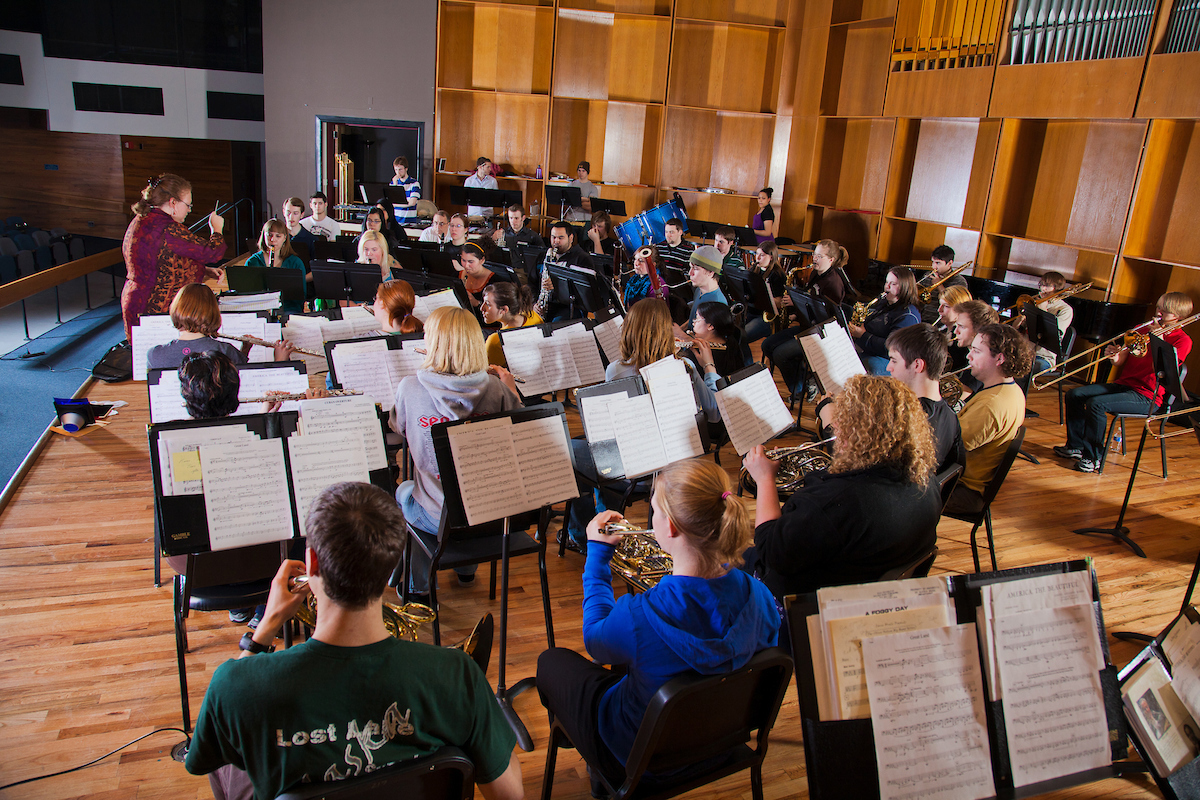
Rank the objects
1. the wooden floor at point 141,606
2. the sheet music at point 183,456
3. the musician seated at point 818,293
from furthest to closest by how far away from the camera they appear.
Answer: the musician seated at point 818,293, the wooden floor at point 141,606, the sheet music at point 183,456

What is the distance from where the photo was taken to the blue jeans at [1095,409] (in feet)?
17.2

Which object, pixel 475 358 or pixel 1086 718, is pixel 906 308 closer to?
pixel 475 358

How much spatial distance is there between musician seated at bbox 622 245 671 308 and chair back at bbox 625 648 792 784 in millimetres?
4722

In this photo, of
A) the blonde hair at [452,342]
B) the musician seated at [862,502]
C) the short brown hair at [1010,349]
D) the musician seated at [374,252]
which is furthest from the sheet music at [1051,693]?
the musician seated at [374,252]

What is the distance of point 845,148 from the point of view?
10.4 metres

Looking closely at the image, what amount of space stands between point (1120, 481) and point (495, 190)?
298 inches

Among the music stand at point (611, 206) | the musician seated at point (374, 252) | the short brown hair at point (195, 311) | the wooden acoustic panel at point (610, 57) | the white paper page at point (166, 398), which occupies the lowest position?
the white paper page at point (166, 398)

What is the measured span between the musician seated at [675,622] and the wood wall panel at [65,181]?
46.1 feet

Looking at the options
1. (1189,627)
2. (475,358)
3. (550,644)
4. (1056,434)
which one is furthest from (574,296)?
(1189,627)

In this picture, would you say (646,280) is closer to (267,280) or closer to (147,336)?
(267,280)

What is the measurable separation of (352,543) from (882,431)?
5.29 ft

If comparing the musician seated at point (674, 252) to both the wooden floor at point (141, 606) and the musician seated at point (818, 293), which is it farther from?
the wooden floor at point (141, 606)

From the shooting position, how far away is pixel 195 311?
3783 millimetres

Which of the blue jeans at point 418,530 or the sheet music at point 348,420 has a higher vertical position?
the sheet music at point 348,420
